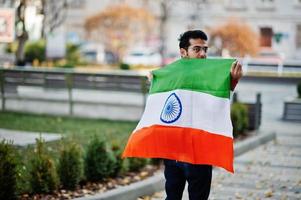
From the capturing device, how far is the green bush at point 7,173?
7258 mm

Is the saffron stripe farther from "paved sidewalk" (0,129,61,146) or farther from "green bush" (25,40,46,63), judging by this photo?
"green bush" (25,40,46,63)

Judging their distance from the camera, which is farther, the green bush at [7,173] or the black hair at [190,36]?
the green bush at [7,173]

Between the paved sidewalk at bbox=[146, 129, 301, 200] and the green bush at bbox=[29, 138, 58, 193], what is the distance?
126cm

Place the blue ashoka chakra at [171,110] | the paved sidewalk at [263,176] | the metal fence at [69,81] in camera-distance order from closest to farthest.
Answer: the blue ashoka chakra at [171,110], the paved sidewalk at [263,176], the metal fence at [69,81]

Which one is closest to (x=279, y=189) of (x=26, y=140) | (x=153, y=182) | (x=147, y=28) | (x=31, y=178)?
(x=153, y=182)

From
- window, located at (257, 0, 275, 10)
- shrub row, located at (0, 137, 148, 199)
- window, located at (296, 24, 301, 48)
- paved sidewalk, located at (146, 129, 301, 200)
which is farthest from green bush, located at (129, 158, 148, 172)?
window, located at (257, 0, 275, 10)

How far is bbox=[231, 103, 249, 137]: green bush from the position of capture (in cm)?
1386

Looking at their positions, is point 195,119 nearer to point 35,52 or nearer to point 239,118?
point 239,118

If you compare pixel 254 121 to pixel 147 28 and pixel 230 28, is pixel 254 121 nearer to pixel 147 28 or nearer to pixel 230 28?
pixel 230 28

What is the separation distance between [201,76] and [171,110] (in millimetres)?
342

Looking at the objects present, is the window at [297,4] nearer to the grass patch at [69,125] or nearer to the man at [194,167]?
the grass patch at [69,125]

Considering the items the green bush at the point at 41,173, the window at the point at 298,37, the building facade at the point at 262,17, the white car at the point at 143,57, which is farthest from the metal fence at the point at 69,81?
the window at the point at 298,37

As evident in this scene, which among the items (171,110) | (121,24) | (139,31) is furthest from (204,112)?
(139,31)

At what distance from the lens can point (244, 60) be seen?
42875 mm
